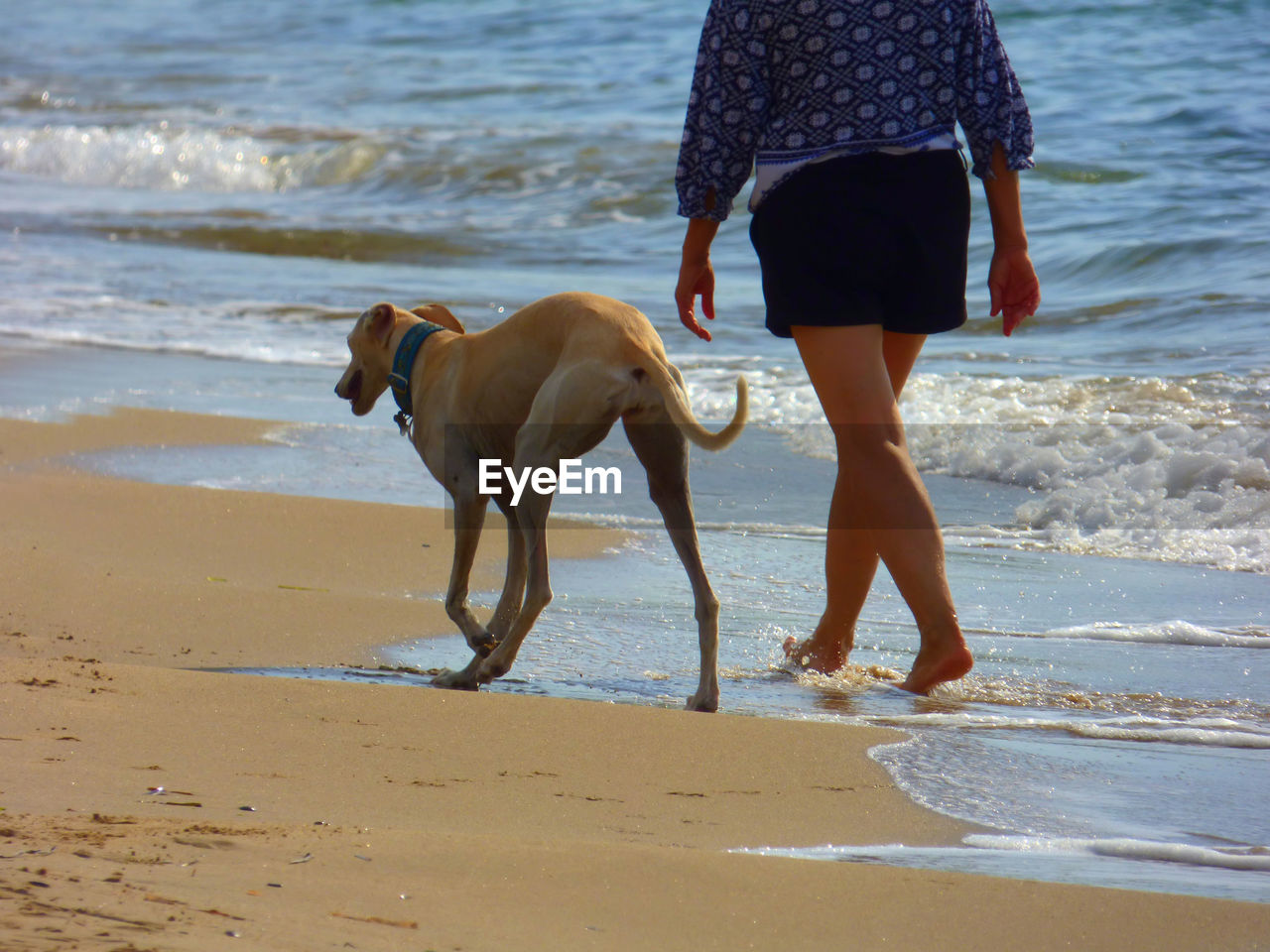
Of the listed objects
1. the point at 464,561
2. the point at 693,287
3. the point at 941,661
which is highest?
the point at 693,287

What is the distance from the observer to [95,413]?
7.33m

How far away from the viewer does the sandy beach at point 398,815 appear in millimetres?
2111

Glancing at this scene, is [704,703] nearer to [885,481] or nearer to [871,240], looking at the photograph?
[885,481]

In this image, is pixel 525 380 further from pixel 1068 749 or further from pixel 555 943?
pixel 555 943

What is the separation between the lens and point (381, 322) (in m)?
4.62

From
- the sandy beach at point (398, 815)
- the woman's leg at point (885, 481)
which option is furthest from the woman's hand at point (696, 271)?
the sandy beach at point (398, 815)

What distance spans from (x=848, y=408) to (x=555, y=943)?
6.56ft

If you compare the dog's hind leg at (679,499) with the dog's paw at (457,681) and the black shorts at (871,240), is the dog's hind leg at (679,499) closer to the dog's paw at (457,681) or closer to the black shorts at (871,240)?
the black shorts at (871,240)

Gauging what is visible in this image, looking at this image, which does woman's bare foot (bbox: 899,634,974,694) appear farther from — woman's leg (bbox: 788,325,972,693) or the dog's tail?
the dog's tail

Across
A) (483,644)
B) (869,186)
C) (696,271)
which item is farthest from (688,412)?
(483,644)

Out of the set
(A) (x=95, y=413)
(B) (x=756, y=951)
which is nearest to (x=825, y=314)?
(B) (x=756, y=951)

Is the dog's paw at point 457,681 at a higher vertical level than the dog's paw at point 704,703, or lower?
lower

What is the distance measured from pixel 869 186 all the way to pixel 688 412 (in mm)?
717

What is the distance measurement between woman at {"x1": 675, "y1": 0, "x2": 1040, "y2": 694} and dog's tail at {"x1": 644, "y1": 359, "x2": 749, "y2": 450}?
322 mm
